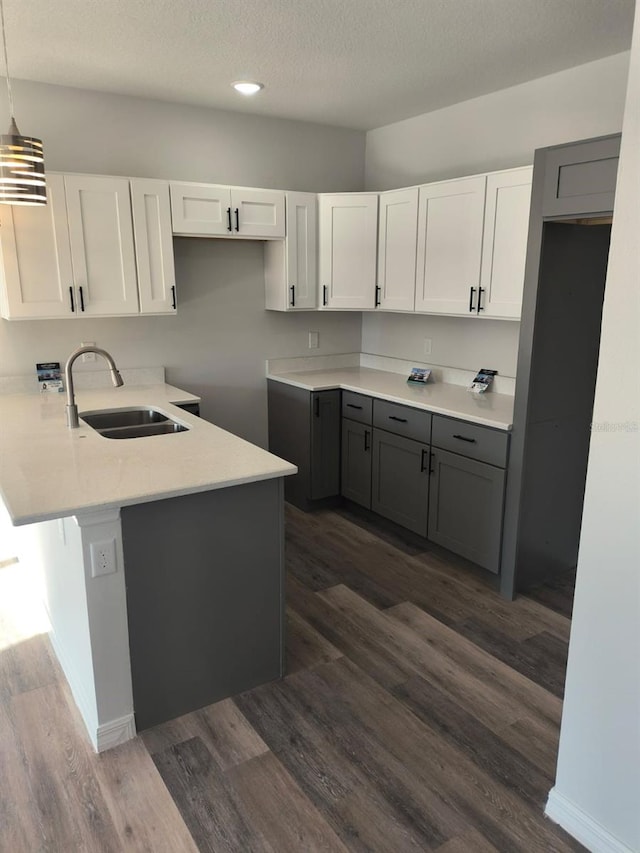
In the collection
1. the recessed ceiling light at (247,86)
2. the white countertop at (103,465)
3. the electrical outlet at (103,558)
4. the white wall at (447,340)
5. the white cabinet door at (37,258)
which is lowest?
the electrical outlet at (103,558)

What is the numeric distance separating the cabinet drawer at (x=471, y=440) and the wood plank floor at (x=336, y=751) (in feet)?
2.51

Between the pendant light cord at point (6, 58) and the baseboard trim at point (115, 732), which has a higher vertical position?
the pendant light cord at point (6, 58)

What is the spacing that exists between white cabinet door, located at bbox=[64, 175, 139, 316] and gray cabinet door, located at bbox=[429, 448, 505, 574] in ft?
6.61

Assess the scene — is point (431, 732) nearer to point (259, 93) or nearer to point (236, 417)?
point (236, 417)

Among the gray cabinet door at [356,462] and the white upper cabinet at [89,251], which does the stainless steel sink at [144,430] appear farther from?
the gray cabinet door at [356,462]

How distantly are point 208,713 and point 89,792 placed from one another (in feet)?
1.61

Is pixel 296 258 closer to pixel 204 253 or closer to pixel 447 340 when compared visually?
pixel 204 253

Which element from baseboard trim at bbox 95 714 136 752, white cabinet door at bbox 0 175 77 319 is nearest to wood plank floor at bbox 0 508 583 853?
baseboard trim at bbox 95 714 136 752

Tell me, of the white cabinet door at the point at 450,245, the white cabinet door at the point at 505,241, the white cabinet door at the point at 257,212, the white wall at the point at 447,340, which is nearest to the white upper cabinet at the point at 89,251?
the white cabinet door at the point at 257,212

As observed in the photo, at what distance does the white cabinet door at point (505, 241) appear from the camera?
3.14 meters

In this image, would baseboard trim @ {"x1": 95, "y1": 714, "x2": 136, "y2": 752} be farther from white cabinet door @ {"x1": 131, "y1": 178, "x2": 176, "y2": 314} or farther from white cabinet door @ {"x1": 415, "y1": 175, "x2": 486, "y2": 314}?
white cabinet door @ {"x1": 415, "y1": 175, "x2": 486, "y2": 314}

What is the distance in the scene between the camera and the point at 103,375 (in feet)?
12.8

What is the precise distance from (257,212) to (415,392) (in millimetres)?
1511

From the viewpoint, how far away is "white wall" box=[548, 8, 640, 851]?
1536 mm
